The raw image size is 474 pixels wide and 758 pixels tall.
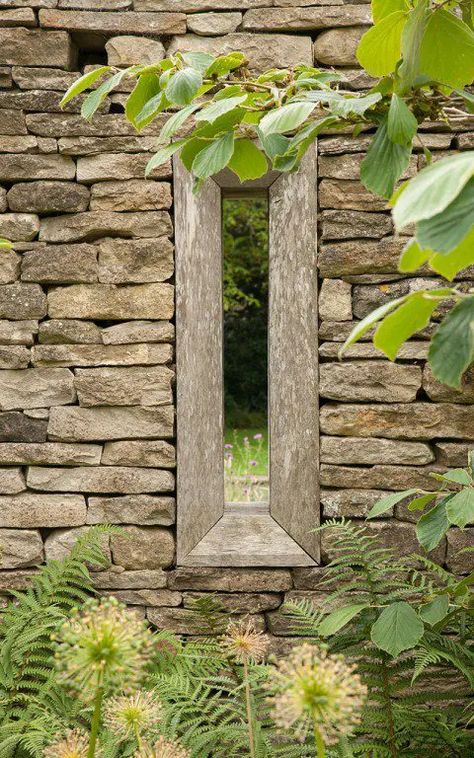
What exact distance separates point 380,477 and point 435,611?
2.58 feet

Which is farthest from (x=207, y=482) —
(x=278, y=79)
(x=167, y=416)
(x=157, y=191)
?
(x=278, y=79)

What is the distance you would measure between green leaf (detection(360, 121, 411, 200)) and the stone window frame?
1.32 meters

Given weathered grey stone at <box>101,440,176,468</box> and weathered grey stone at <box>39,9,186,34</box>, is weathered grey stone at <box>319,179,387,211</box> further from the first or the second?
weathered grey stone at <box>101,440,176,468</box>

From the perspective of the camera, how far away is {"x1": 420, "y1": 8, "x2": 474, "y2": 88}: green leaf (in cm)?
109

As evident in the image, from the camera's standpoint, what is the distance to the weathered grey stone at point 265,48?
241 cm

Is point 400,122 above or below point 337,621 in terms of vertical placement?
above

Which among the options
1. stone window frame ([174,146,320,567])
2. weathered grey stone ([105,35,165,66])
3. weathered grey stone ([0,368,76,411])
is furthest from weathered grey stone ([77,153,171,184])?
weathered grey stone ([0,368,76,411])

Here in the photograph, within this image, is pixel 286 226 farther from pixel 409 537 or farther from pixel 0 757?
pixel 0 757

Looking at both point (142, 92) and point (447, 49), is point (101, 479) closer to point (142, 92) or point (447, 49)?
point (142, 92)

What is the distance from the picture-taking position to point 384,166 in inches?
42.5

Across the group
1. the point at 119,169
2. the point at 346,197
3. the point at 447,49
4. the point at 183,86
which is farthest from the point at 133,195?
the point at 447,49

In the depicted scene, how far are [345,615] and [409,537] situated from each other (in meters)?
0.71

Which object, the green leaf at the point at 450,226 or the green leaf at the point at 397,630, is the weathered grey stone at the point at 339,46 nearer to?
the green leaf at the point at 397,630

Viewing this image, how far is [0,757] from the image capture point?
1.79m
